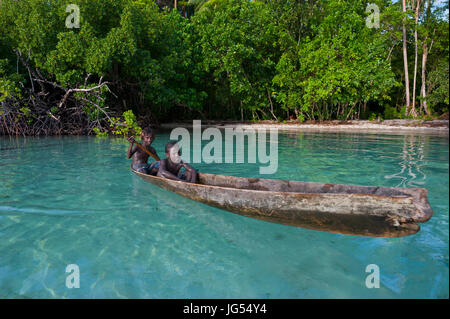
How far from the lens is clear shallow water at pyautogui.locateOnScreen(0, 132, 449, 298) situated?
8.31 ft

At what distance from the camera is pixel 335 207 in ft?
10.2

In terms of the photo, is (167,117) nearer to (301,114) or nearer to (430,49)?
(301,114)

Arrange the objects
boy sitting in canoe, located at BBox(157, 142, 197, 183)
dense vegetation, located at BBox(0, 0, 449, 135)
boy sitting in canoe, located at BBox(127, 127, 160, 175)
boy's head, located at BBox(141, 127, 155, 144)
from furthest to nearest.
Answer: dense vegetation, located at BBox(0, 0, 449, 135), boy's head, located at BBox(141, 127, 155, 144), boy sitting in canoe, located at BBox(127, 127, 160, 175), boy sitting in canoe, located at BBox(157, 142, 197, 183)

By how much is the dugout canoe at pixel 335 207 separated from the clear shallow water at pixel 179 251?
0.63 ft

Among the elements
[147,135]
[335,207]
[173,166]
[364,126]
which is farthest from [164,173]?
[364,126]

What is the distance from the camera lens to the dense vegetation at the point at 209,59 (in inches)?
478

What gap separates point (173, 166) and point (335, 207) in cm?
314

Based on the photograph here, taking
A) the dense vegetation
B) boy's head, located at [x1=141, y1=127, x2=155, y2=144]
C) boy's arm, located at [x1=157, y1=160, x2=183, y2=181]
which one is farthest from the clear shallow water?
the dense vegetation

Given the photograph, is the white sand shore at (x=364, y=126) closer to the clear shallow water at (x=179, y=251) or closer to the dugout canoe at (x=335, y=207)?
the clear shallow water at (x=179, y=251)

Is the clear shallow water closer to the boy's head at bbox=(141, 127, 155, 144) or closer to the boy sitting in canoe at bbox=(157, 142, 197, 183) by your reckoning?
the boy sitting in canoe at bbox=(157, 142, 197, 183)

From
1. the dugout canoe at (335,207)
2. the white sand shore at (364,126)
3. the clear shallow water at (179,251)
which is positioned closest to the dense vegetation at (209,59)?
the white sand shore at (364,126)

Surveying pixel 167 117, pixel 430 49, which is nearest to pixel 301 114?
pixel 430 49

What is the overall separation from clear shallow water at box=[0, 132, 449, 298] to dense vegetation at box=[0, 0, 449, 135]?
686 centimetres

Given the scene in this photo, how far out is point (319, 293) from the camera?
8.06 feet
